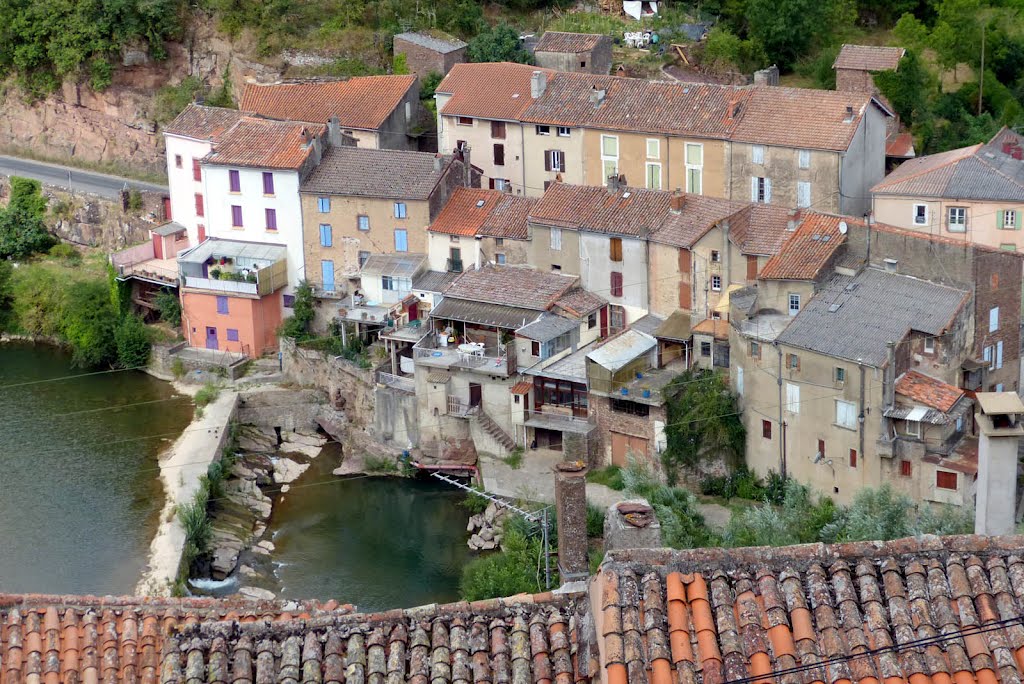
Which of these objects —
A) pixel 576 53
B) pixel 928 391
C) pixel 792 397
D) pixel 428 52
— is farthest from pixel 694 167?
pixel 428 52

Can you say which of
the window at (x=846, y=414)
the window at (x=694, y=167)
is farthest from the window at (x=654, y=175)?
the window at (x=846, y=414)

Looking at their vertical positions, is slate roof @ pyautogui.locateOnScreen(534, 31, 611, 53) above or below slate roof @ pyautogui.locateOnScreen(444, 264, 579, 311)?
above

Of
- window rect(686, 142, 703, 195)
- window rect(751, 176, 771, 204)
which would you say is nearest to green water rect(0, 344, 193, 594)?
window rect(686, 142, 703, 195)

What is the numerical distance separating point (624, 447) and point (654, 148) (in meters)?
10.1

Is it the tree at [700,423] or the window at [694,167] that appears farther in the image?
the window at [694,167]

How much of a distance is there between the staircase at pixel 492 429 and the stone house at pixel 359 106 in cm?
1177

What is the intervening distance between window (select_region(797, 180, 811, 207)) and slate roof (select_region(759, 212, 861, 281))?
13.3 feet

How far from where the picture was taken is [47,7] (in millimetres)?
63312

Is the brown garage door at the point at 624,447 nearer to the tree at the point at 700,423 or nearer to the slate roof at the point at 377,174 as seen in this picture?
the tree at the point at 700,423

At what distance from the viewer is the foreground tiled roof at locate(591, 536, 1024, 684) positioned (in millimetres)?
10641

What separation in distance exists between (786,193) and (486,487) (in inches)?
449

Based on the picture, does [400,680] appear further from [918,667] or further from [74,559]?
[74,559]

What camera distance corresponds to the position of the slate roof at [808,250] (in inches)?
1569

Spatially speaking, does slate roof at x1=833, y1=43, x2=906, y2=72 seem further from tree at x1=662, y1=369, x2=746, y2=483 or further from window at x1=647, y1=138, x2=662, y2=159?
tree at x1=662, y1=369, x2=746, y2=483
